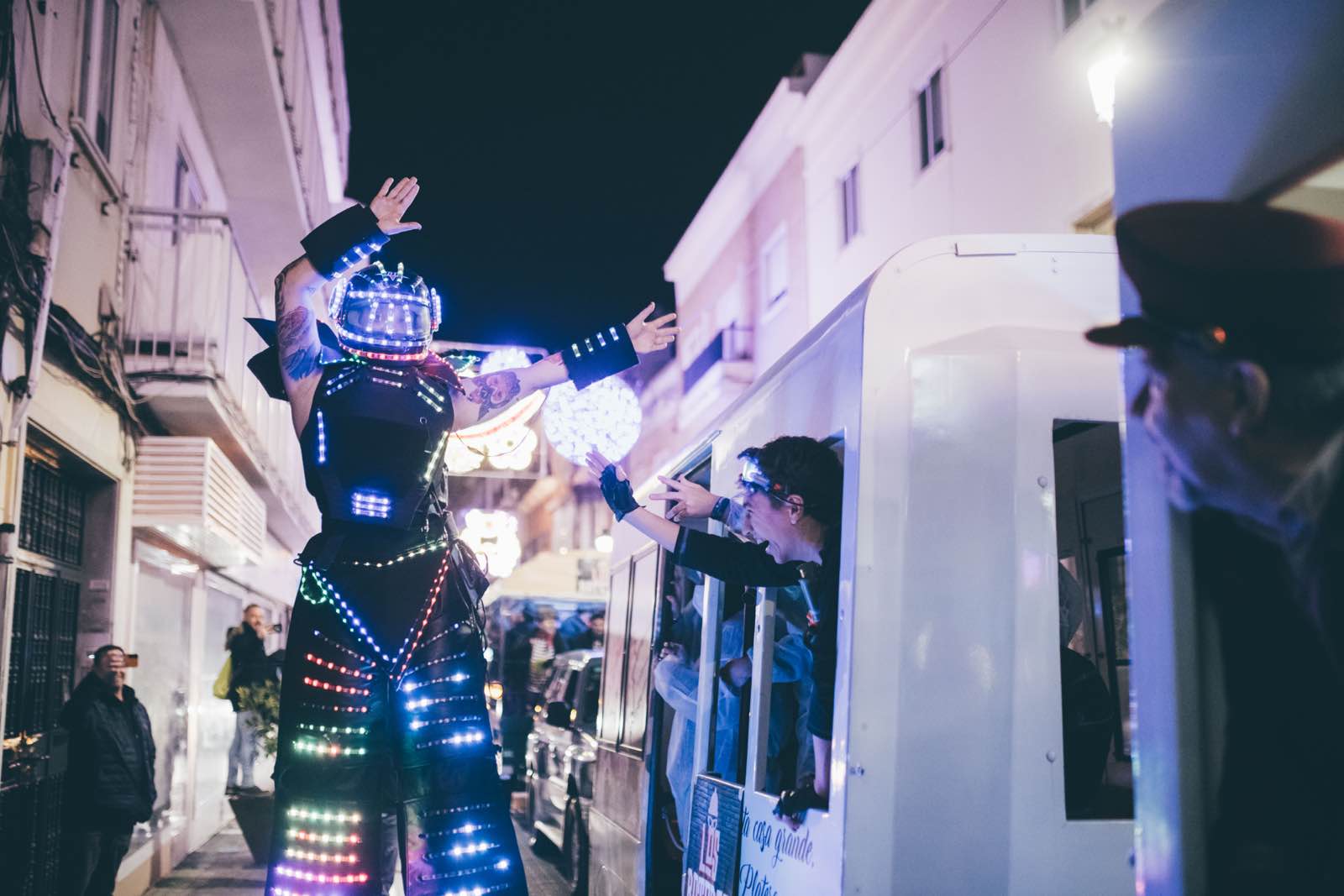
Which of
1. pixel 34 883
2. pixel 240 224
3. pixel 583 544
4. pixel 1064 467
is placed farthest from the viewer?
pixel 583 544

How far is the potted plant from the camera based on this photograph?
1040 cm

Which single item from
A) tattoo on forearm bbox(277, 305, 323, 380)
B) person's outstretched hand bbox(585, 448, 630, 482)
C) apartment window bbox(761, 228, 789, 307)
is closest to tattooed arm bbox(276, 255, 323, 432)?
tattoo on forearm bbox(277, 305, 323, 380)

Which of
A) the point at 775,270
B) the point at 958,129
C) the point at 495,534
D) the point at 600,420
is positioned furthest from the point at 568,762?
the point at 495,534

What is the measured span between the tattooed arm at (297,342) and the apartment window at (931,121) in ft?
44.4

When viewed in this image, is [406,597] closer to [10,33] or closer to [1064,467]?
[1064,467]

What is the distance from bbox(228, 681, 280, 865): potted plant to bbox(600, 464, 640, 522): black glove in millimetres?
6639

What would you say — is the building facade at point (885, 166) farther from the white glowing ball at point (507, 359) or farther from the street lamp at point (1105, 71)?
the white glowing ball at point (507, 359)

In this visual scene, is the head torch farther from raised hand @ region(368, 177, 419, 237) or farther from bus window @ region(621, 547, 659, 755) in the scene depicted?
bus window @ region(621, 547, 659, 755)

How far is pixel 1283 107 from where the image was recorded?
5.63ft

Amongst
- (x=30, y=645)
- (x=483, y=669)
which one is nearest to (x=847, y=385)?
(x=483, y=669)

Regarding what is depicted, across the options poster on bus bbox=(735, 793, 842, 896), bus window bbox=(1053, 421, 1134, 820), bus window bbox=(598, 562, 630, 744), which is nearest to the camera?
poster on bus bbox=(735, 793, 842, 896)

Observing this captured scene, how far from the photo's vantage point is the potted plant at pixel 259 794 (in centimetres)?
1040

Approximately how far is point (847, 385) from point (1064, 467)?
2180mm

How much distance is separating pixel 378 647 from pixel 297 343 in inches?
40.3
